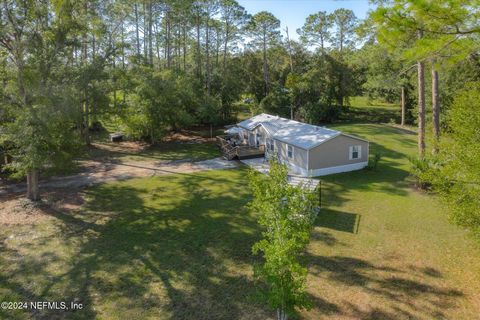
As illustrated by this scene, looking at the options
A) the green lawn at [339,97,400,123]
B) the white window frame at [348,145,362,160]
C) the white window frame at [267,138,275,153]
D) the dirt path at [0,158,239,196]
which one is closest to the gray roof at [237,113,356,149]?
the white window frame at [267,138,275,153]

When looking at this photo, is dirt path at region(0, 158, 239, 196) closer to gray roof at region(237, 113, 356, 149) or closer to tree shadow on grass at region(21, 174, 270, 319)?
tree shadow on grass at region(21, 174, 270, 319)

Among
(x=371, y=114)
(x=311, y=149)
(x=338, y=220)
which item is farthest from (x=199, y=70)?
(x=338, y=220)

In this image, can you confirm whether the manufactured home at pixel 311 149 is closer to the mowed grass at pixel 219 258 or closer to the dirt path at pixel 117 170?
the dirt path at pixel 117 170

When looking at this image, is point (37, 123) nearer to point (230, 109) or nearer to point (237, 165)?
point (237, 165)

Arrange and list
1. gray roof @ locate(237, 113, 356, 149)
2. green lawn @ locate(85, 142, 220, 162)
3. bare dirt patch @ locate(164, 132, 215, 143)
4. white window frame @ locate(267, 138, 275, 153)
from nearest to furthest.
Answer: gray roof @ locate(237, 113, 356, 149) → white window frame @ locate(267, 138, 275, 153) → green lawn @ locate(85, 142, 220, 162) → bare dirt patch @ locate(164, 132, 215, 143)

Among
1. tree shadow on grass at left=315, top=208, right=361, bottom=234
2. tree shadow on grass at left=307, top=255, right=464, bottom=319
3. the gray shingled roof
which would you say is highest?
the gray shingled roof

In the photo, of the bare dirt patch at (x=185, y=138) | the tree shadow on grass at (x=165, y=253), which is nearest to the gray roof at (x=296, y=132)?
the tree shadow on grass at (x=165, y=253)

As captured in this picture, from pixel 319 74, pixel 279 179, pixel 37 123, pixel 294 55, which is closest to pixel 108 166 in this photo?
pixel 37 123
